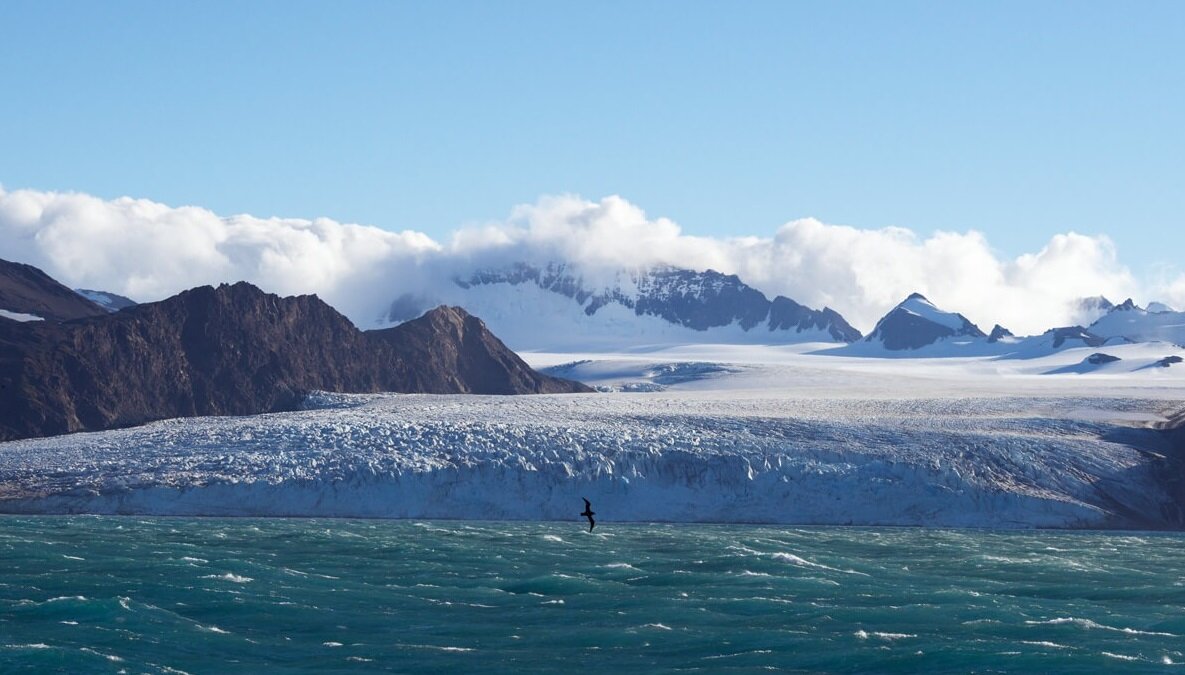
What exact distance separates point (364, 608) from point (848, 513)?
38.7 metres

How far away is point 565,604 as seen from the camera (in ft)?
117

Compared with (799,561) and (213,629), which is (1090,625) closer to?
(799,561)

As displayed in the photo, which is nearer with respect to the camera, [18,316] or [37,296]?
[18,316]

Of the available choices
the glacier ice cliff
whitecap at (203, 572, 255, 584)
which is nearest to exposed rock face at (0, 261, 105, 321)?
the glacier ice cliff

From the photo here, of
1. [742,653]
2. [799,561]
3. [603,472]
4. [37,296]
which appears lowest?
[799,561]

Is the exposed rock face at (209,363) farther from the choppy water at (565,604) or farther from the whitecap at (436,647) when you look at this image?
the whitecap at (436,647)

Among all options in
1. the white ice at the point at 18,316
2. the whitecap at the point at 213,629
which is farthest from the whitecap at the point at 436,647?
the white ice at the point at 18,316

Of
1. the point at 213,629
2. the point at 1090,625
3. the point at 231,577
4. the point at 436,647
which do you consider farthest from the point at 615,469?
the point at 436,647

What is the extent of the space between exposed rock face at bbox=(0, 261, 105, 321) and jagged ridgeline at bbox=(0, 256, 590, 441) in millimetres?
16935

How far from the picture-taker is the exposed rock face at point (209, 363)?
337ft

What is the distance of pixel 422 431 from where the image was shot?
75562mm

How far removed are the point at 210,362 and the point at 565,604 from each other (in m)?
81.3

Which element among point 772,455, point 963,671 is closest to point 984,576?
point 963,671

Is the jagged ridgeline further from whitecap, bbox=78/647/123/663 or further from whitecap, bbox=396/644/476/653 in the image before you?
whitecap, bbox=396/644/476/653
